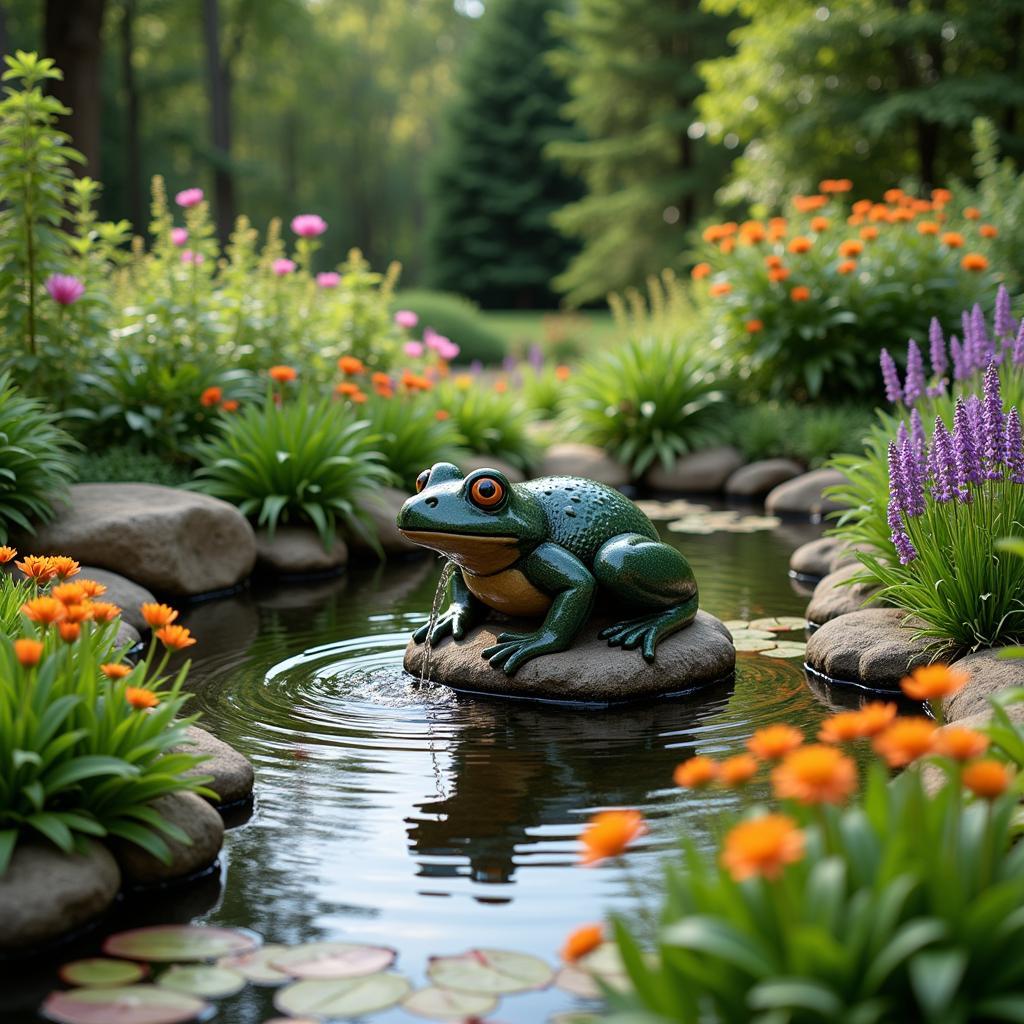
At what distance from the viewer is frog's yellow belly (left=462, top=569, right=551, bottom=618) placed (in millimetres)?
6066

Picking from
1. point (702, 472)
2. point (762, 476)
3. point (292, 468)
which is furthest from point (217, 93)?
point (292, 468)

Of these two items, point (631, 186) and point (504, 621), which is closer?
point (504, 621)

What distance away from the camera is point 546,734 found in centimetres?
545

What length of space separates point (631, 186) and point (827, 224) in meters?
18.6

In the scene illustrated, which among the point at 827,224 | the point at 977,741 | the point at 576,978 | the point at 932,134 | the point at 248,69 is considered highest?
the point at 248,69

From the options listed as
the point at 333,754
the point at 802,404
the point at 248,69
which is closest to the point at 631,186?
the point at 802,404

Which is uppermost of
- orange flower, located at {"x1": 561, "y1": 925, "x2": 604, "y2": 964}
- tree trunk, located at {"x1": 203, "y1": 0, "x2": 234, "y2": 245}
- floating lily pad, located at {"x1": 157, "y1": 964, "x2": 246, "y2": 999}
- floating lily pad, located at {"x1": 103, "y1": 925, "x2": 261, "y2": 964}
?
tree trunk, located at {"x1": 203, "y1": 0, "x2": 234, "y2": 245}

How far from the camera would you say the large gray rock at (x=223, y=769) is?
460 centimetres

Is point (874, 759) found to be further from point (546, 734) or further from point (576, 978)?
point (576, 978)

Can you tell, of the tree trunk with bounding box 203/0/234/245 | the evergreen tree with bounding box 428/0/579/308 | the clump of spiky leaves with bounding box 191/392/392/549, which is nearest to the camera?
the clump of spiky leaves with bounding box 191/392/392/549

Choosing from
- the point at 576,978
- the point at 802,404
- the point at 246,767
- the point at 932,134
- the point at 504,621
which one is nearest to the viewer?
the point at 576,978

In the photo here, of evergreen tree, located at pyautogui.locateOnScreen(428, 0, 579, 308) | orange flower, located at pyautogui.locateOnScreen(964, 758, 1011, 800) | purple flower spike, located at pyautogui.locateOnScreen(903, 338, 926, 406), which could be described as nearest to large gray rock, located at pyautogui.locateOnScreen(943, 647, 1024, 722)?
purple flower spike, located at pyautogui.locateOnScreen(903, 338, 926, 406)

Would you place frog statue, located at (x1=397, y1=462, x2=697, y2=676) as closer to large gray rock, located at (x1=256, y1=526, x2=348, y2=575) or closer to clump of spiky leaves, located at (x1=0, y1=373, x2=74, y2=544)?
clump of spiky leaves, located at (x1=0, y1=373, x2=74, y2=544)

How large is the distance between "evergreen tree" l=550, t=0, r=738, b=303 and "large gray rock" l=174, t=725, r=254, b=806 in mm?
24410
